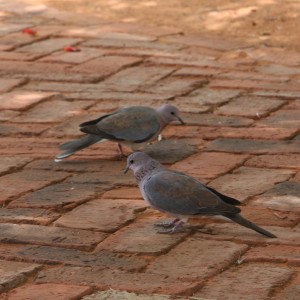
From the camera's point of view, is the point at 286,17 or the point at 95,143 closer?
the point at 95,143

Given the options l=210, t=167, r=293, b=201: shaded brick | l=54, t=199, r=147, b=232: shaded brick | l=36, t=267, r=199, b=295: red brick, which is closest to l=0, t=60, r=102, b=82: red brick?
l=210, t=167, r=293, b=201: shaded brick

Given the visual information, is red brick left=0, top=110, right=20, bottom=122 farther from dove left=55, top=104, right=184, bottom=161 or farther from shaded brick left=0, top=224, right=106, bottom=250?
shaded brick left=0, top=224, right=106, bottom=250

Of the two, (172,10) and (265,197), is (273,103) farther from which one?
(172,10)

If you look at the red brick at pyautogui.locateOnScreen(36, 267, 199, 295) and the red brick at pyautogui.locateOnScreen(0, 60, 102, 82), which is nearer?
the red brick at pyautogui.locateOnScreen(36, 267, 199, 295)

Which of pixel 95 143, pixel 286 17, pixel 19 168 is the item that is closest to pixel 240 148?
pixel 95 143

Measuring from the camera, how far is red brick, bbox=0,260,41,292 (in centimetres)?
456

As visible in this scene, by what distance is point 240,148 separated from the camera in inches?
263

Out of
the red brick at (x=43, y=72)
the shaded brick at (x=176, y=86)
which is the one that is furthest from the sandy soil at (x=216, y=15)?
the red brick at (x=43, y=72)

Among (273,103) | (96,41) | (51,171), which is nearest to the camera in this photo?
(51,171)

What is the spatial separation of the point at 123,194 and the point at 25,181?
1.99 feet

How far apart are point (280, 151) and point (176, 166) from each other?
27.3 inches

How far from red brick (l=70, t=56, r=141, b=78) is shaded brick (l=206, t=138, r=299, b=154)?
1897mm

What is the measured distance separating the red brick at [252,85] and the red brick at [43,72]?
95 centimetres

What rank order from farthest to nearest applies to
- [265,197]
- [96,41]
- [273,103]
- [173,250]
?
[96,41]
[273,103]
[265,197]
[173,250]
